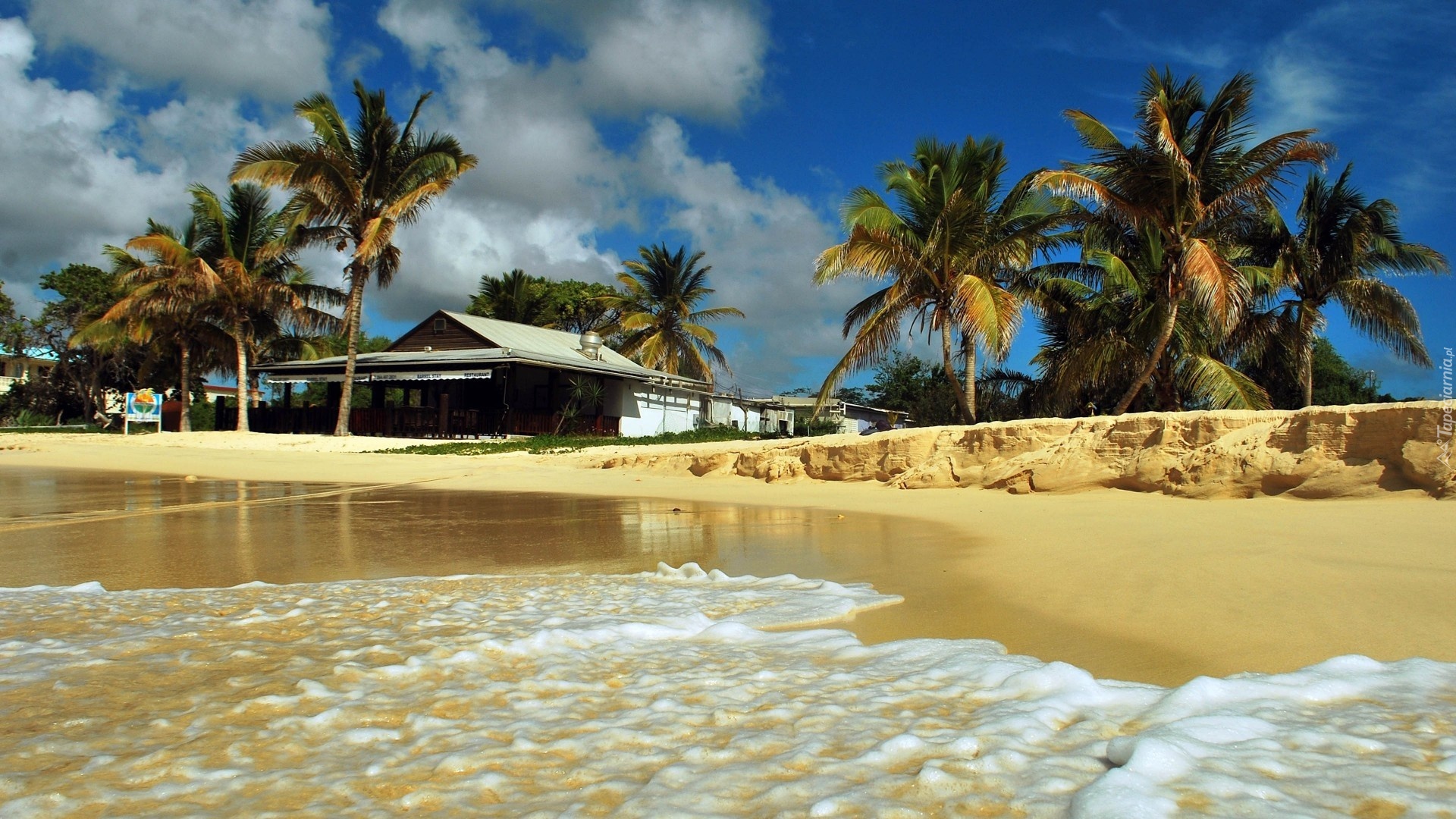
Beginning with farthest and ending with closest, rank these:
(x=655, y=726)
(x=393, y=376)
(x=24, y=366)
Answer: (x=24, y=366)
(x=393, y=376)
(x=655, y=726)

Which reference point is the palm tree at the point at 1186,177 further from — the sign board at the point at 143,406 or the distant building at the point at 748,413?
the sign board at the point at 143,406

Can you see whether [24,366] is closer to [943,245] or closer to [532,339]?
[532,339]

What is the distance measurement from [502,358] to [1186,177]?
16.3 m

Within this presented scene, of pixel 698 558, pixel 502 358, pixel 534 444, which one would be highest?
pixel 502 358

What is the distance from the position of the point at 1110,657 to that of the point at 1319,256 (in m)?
19.5

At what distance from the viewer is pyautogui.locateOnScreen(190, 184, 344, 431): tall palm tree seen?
23.5m

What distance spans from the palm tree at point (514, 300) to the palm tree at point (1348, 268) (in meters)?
28.8

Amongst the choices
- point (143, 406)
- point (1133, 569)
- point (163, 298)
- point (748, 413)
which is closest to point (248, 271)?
point (163, 298)

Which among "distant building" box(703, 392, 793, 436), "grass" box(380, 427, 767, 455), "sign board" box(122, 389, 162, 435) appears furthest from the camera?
"distant building" box(703, 392, 793, 436)

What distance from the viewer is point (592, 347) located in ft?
88.8

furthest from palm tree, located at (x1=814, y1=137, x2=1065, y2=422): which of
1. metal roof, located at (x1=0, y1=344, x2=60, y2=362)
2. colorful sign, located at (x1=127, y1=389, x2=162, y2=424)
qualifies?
metal roof, located at (x1=0, y1=344, x2=60, y2=362)

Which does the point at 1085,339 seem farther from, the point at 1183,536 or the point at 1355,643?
the point at 1355,643

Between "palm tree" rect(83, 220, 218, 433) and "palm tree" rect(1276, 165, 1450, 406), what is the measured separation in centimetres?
2766

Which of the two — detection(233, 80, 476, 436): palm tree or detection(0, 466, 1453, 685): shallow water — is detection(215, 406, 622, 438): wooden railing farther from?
detection(0, 466, 1453, 685): shallow water
